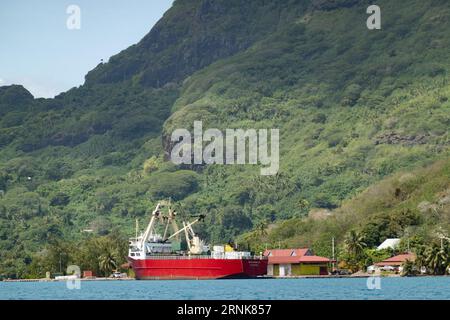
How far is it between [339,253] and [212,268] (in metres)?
36.4

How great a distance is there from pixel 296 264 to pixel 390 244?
18.6m

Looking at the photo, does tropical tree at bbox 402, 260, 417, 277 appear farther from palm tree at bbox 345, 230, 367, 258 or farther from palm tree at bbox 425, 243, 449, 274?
palm tree at bbox 345, 230, 367, 258

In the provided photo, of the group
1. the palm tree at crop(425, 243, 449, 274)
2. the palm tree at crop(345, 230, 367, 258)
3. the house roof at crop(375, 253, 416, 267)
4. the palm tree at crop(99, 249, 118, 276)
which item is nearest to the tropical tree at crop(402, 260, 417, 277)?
the palm tree at crop(425, 243, 449, 274)

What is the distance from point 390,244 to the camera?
613ft

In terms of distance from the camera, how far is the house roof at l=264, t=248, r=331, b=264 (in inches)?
7111

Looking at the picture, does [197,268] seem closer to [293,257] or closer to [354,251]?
[293,257]

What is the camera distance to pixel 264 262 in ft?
568

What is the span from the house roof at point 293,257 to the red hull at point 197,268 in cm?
1038

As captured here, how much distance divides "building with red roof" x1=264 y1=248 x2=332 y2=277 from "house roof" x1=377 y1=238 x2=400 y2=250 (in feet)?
34.1

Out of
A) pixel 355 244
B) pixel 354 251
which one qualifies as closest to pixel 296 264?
pixel 354 251

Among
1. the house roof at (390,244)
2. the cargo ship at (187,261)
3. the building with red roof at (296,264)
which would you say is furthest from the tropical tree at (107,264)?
the house roof at (390,244)

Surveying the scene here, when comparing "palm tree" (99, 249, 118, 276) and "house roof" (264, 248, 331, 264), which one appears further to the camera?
"palm tree" (99, 249, 118, 276)
